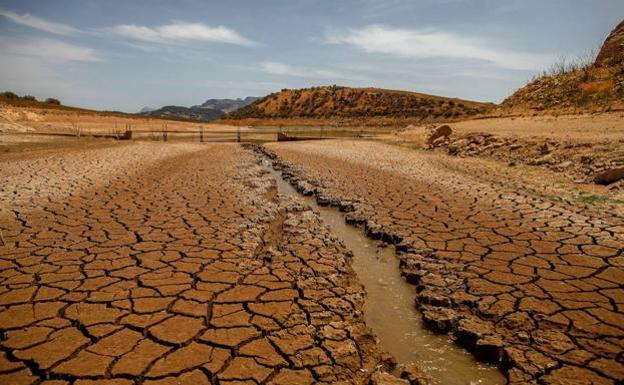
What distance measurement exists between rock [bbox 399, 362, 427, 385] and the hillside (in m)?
44.2

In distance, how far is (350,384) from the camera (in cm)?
225

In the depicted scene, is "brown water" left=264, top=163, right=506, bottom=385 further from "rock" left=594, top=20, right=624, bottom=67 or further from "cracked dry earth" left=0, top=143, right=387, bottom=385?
"rock" left=594, top=20, right=624, bottom=67

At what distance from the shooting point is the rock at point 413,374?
7.52ft

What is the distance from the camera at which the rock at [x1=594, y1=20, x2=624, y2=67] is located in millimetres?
19664

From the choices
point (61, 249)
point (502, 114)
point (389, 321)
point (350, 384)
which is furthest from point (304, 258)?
point (502, 114)

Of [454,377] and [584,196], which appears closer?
[454,377]

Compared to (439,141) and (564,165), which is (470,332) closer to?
(564,165)

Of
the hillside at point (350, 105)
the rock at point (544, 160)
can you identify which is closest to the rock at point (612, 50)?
the rock at point (544, 160)

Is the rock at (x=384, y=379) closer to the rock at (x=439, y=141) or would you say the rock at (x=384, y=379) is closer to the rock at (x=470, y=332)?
the rock at (x=470, y=332)

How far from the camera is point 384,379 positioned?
7.45ft

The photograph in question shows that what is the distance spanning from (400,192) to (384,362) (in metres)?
5.49

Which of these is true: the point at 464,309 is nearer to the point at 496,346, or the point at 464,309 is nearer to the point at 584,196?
the point at 496,346

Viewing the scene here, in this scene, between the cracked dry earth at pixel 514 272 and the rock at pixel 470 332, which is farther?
the rock at pixel 470 332

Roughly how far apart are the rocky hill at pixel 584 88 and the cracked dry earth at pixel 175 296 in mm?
16294
